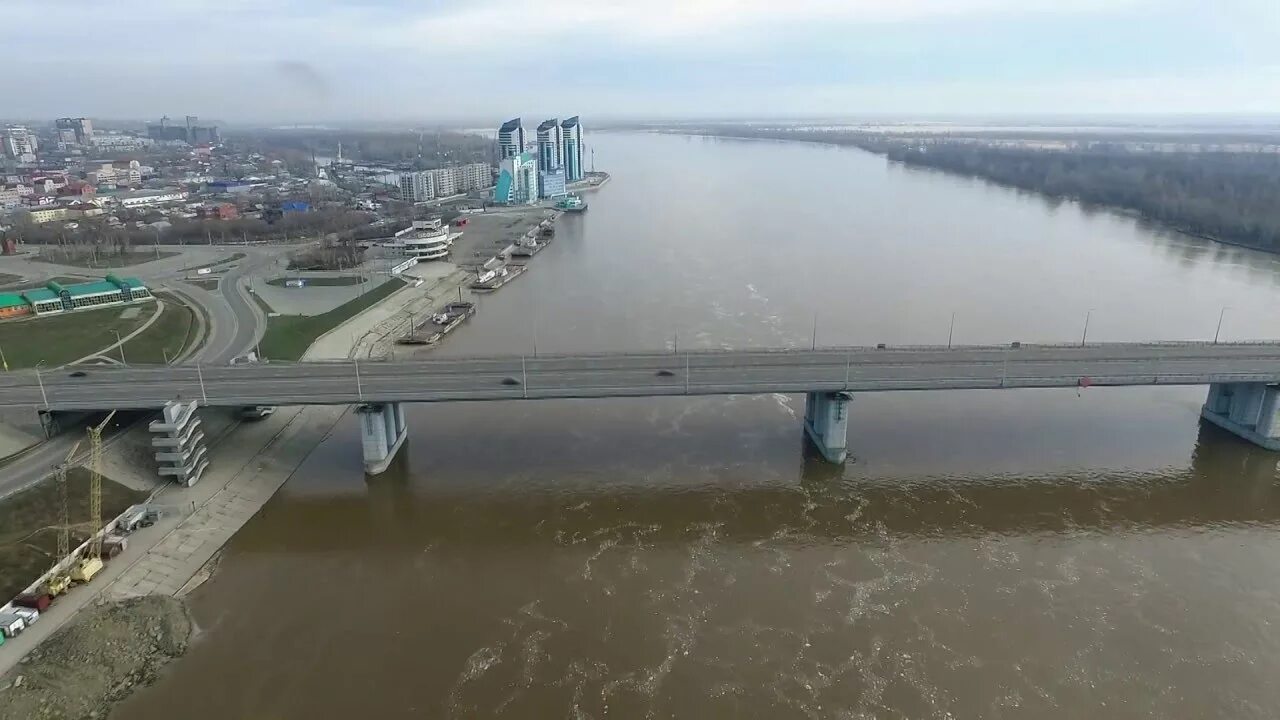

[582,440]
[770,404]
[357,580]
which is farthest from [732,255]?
[357,580]

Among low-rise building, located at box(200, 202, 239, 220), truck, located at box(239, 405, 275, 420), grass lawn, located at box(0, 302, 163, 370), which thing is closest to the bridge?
truck, located at box(239, 405, 275, 420)

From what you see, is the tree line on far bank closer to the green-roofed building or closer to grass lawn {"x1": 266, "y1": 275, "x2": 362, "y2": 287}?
grass lawn {"x1": 266, "y1": 275, "x2": 362, "y2": 287}

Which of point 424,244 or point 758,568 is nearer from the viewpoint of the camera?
point 758,568

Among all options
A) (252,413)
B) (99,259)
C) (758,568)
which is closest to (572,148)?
(99,259)

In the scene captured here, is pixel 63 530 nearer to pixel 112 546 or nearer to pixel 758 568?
pixel 112 546

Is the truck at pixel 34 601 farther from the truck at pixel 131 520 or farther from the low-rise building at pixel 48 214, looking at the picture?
the low-rise building at pixel 48 214
